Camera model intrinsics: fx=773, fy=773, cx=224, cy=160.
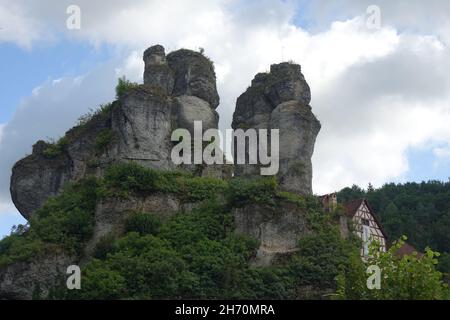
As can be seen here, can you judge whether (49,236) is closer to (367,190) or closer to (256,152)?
(256,152)

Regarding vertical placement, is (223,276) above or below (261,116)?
below

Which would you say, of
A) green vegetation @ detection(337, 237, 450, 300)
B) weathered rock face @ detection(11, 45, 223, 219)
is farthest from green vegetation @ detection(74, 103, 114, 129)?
green vegetation @ detection(337, 237, 450, 300)

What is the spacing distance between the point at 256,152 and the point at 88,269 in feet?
53.4

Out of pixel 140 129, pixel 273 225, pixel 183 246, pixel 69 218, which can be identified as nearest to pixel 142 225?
pixel 183 246

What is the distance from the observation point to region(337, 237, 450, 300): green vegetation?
23.0 m

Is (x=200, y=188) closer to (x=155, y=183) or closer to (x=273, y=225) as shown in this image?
(x=155, y=183)

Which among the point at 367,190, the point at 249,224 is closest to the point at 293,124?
the point at 249,224

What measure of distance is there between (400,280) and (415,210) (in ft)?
216

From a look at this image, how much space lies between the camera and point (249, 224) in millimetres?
41719

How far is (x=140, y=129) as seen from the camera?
47.5 metres

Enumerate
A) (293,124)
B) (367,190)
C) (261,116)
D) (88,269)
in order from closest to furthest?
(88,269) < (293,124) < (261,116) < (367,190)

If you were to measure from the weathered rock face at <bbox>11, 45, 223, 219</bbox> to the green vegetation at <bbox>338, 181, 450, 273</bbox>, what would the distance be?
26.0 meters
